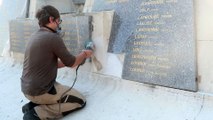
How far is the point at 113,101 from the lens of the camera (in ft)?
11.9

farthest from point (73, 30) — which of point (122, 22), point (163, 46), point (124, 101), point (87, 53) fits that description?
point (163, 46)

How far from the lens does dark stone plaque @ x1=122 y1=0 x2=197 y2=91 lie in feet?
10.2

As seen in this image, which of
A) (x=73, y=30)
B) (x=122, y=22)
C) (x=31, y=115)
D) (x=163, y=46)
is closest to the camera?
(x=163, y=46)

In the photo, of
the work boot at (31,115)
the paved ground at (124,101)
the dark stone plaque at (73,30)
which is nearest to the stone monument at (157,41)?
the paved ground at (124,101)

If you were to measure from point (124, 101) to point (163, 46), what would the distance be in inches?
29.8

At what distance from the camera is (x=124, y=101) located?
11.6 feet

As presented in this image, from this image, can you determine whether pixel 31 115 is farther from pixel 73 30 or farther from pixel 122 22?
pixel 122 22

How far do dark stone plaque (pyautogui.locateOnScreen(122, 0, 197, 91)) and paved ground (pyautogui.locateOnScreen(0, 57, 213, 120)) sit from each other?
0.37 ft

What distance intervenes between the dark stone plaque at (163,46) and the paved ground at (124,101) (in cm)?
11

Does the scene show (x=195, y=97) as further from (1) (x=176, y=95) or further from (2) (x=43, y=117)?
(2) (x=43, y=117)

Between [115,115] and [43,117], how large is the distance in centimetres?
83

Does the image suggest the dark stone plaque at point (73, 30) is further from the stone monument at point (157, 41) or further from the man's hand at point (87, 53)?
the stone monument at point (157, 41)

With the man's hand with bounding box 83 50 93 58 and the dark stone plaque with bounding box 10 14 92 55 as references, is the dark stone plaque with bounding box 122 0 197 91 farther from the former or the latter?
the dark stone plaque with bounding box 10 14 92 55

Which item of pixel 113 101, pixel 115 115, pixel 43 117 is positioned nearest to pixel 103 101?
pixel 113 101
